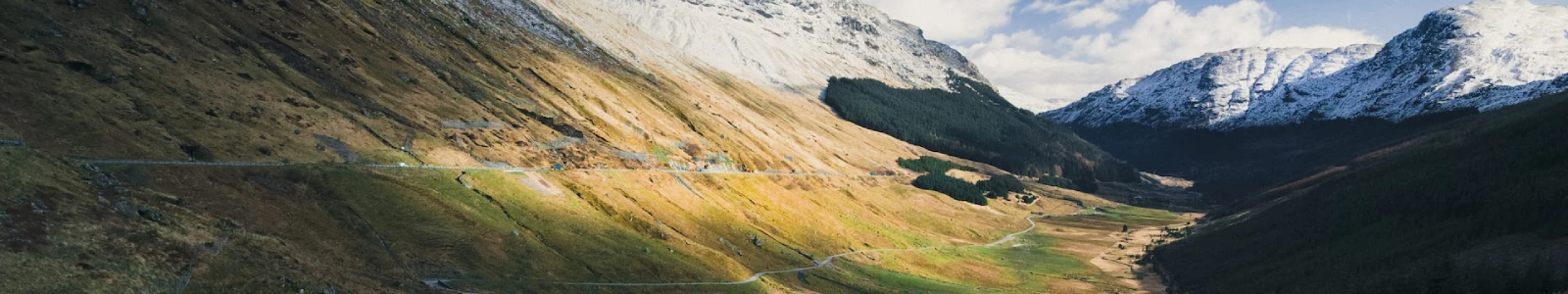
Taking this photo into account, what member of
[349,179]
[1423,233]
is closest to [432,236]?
[349,179]

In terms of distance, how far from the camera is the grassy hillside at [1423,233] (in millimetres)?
73188

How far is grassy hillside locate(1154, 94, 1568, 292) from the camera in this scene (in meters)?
73.2

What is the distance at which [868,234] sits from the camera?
518ft

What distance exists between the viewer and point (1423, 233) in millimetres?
98812

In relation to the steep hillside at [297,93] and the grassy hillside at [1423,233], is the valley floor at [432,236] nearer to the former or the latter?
the steep hillside at [297,93]

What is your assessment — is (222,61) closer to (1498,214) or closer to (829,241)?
(829,241)

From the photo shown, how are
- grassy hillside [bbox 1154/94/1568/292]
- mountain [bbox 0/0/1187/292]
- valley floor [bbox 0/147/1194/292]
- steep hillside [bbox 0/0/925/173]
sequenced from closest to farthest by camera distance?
valley floor [bbox 0/147/1194/292] < mountain [bbox 0/0/1187/292] < steep hillside [bbox 0/0/925/173] < grassy hillside [bbox 1154/94/1568/292]

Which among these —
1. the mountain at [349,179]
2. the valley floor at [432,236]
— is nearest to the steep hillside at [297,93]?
the mountain at [349,179]

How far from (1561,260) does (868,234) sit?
3970 inches

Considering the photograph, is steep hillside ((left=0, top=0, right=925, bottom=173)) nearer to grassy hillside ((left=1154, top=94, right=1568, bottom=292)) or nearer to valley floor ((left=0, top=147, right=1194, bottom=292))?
valley floor ((left=0, top=147, right=1194, bottom=292))

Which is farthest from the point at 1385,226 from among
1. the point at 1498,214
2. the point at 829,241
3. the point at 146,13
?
the point at 146,13

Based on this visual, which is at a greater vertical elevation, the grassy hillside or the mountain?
the grassy hillside

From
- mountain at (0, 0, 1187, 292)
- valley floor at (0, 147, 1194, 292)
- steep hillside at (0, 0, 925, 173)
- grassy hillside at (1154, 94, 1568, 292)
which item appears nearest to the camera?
valley floor at (0, 147, 1194, 292)

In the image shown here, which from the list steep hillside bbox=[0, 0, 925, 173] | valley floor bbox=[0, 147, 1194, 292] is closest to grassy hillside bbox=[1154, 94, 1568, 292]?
valley floor bbox=[0, 147, 1194, 292]
